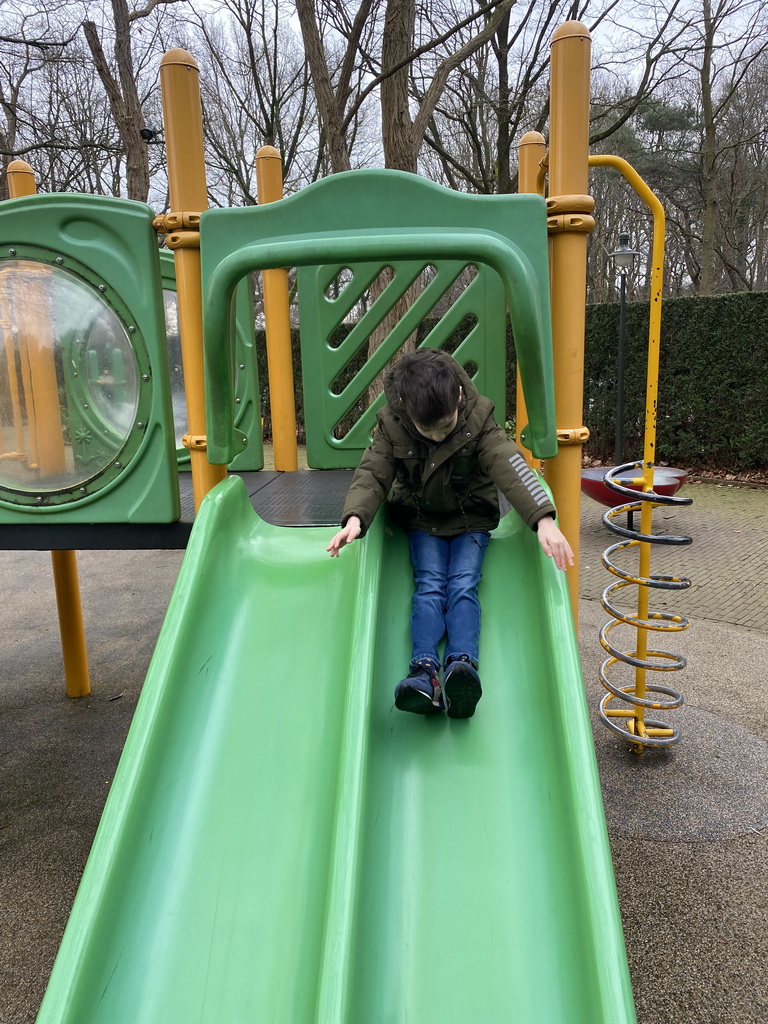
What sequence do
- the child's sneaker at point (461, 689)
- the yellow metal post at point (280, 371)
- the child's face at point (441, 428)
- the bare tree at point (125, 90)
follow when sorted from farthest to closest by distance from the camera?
1. the bare tree at point (125, 90)
2. the yellow metal post at point (280, 371)
3. the child's face at point (441, 428)
4. the child's sneaker at point (461, 689)

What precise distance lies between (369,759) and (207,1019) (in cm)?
68

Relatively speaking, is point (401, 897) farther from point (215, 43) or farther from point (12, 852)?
point (215, 43)

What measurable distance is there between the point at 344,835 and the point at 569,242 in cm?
203

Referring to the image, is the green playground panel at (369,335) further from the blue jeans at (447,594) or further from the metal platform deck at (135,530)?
the blue jeans at (447,594)

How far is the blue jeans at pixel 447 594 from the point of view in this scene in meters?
2.23

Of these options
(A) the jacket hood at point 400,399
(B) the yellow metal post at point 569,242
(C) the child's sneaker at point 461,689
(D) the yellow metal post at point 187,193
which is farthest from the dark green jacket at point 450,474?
(D) the yellow metal post at point 187,193

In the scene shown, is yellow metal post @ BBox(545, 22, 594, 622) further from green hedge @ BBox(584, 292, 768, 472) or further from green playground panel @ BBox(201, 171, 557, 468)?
green hedge @ BBox(584, 292, 768, 472)

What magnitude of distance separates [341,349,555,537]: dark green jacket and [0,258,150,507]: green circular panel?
103 cm

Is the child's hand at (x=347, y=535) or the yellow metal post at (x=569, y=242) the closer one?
the child's hand at (x=347, y=535)

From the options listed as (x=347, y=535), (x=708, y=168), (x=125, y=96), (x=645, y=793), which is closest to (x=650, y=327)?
(x=347, y=535)

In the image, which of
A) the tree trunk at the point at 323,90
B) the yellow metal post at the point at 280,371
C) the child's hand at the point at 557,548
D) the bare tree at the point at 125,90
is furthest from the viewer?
the bare tree at the point at 125,90

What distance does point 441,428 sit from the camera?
234 centimetres

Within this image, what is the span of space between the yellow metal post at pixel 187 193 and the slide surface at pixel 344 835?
2.45 ft

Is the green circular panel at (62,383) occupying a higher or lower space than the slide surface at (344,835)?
higher
